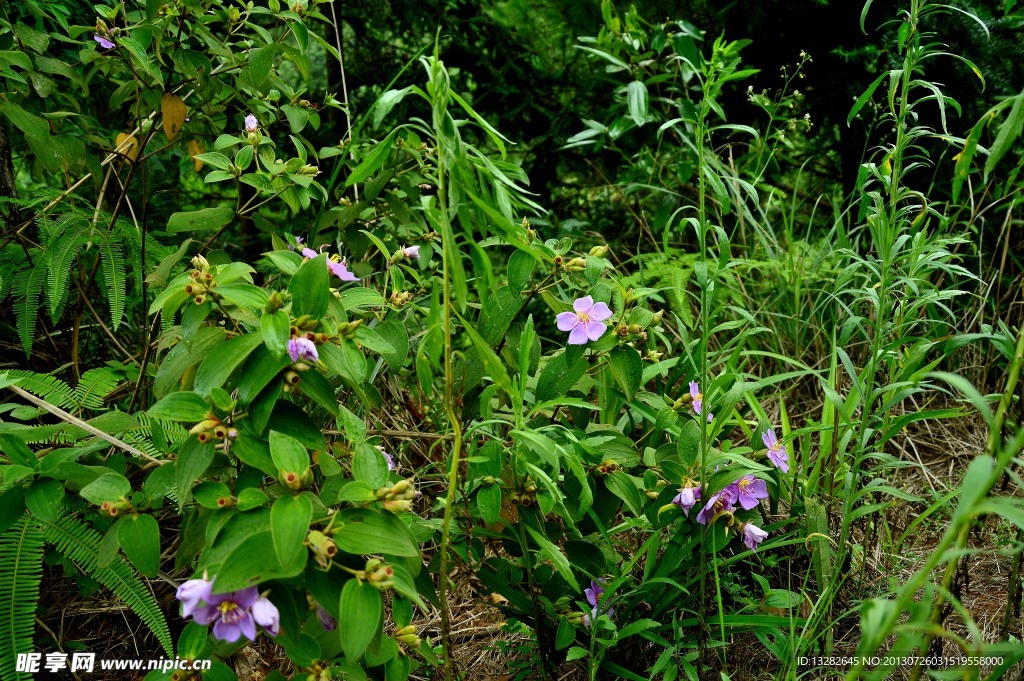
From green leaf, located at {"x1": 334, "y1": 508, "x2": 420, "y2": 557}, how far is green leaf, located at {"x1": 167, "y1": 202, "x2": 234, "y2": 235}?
870 millimetres

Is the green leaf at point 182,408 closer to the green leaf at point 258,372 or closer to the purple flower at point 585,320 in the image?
the green leaf at point 258,372

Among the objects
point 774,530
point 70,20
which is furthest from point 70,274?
point 774,530

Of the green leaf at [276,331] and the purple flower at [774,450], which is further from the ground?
the green leaf at [276,331]

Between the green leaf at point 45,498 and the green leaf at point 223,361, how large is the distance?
312mm

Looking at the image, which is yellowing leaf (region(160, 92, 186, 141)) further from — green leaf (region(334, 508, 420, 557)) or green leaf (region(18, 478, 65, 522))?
green leaf (region(334, 508, 420, 557))

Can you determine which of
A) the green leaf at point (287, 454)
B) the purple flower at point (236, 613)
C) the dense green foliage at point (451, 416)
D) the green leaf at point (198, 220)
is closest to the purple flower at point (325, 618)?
the dense green foliage at point (451, 416)

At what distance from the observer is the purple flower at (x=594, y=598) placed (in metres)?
1.48

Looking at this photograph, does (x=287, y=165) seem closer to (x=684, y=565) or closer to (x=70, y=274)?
(x=70, y=274)

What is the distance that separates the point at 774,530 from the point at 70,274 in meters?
1.87

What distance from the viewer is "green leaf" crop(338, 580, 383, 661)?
106 centimetres

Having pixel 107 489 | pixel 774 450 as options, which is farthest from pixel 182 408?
pixel 774 450

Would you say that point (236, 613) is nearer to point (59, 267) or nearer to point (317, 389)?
point (317, 389)

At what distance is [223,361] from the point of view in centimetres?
124

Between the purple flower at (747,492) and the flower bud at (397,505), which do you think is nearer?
the flower bud at (397,505)
